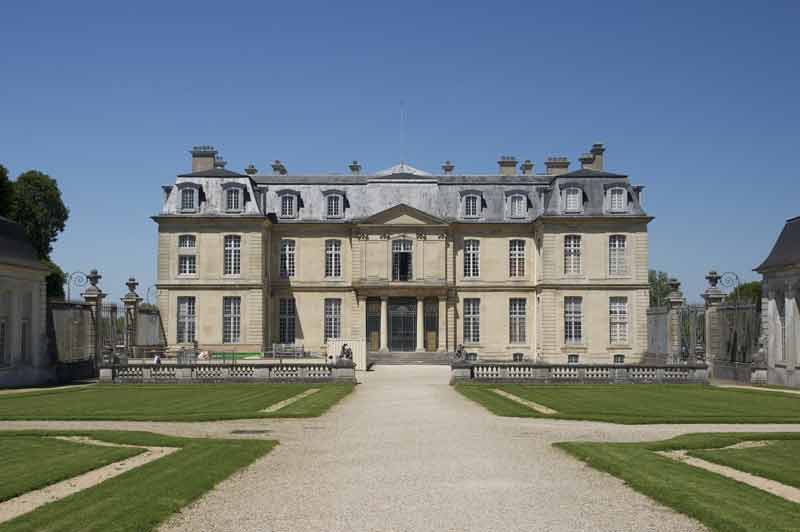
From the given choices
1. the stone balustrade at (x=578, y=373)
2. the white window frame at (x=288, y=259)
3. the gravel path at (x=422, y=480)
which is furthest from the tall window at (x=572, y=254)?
the gravel path at (x=422, y=480)

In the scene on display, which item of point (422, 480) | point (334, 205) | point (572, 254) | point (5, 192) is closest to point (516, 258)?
point (572, 254)

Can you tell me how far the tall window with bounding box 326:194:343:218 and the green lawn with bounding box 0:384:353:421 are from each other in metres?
19.9

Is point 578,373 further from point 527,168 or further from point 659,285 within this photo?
point 659,285

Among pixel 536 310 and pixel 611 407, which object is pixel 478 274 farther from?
pixel 611 407

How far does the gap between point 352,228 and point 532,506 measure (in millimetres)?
36517

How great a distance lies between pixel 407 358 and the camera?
41.9m

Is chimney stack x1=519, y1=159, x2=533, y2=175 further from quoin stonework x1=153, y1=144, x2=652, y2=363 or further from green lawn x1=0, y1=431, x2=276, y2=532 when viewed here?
green lawn x1=0, y1=431, x2=276, y2=532

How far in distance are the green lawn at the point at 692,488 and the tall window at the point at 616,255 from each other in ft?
101

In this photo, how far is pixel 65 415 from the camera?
1659cm

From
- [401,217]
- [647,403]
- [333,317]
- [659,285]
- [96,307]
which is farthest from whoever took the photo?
[659,285]

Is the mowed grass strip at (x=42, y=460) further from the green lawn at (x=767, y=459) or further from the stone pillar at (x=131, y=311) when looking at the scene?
the stone pillar at (x=131, y=311)

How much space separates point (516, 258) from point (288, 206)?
1168cm

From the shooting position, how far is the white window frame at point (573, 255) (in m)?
42.7

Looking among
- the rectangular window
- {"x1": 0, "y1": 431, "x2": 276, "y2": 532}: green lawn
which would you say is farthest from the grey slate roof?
the rectangular window
